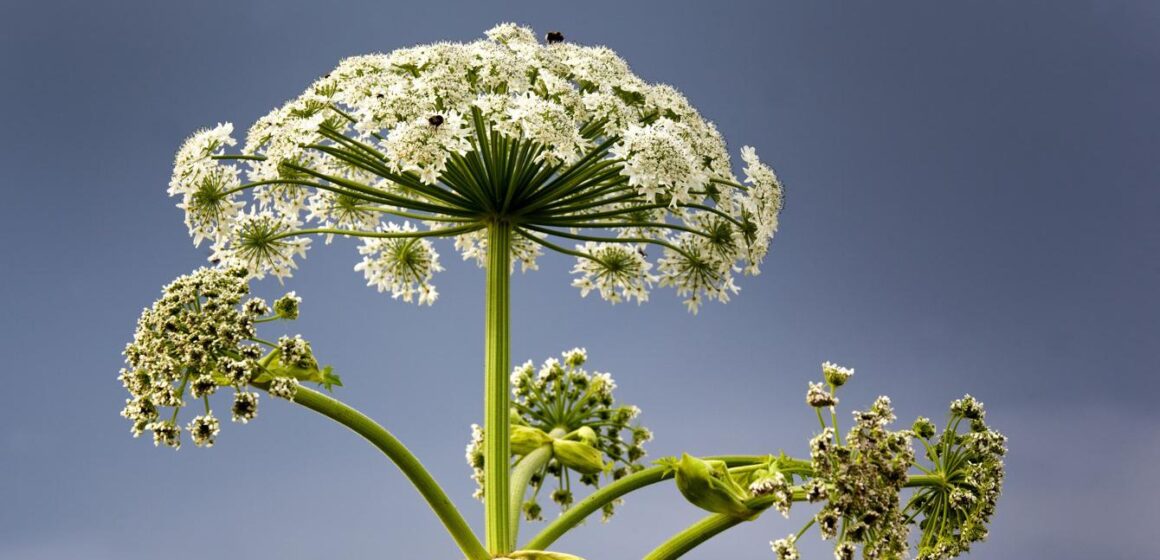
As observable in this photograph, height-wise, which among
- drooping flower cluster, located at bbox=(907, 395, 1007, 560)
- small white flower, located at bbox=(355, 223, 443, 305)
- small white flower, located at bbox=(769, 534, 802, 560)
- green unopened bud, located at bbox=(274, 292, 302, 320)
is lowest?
small white flower, located at bbox=(769, 534, 802, 560)

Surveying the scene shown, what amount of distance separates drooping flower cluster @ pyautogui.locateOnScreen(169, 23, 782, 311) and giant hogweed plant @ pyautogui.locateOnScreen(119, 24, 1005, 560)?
20 millimetres

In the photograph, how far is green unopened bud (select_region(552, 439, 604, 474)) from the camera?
943 cm

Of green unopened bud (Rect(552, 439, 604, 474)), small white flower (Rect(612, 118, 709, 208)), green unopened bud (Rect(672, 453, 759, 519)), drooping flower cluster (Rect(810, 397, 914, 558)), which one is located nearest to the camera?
drooping flower cluster (Rect(810, 397, 914, 558))

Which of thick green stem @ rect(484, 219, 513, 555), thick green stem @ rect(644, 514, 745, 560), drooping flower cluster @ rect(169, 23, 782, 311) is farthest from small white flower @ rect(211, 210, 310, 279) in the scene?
thick green stem @ rect(644, 514, 745, 560)

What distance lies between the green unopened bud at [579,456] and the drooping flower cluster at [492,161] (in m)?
1.69

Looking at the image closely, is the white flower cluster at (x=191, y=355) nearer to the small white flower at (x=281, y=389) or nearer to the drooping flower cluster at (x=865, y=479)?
the small white flower at (x=281, y=389)

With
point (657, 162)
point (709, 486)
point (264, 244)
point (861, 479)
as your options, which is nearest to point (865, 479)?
point (861, 479)

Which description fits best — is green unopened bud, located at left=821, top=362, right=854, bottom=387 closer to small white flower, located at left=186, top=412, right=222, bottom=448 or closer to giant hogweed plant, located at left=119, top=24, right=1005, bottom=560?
giant hogweed plant, located at left=119, top=24, right=1005, bottom=560

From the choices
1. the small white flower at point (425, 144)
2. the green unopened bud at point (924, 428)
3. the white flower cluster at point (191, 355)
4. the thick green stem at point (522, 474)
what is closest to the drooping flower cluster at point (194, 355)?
the white flower cluster at point (191, 355)

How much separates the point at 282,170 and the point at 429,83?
1.48m

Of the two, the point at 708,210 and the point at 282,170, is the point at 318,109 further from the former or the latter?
the point at 708,210

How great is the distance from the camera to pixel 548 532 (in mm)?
8617

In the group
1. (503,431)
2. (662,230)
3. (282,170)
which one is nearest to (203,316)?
(282,170)

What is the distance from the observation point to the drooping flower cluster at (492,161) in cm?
762
